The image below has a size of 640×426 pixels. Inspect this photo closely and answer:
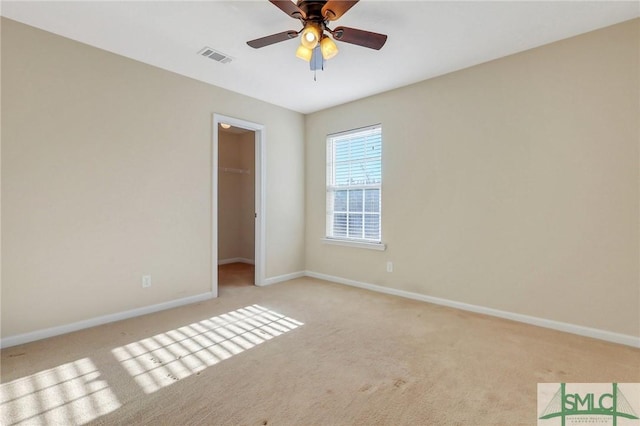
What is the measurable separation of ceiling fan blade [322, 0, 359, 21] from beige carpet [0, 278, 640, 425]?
243 centimetres

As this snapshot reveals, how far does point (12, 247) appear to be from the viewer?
8.05 feet

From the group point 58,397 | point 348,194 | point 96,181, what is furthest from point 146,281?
point 348,194

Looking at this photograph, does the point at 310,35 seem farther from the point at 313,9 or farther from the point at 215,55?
the point at 215,55

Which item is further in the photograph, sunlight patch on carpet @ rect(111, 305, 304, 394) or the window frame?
the window frame

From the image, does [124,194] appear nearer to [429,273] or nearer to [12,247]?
[12,247]

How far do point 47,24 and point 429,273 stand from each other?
4.44m

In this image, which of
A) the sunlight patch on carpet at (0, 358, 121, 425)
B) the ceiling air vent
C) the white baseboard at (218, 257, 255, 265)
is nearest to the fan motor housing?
the ceiling air vent

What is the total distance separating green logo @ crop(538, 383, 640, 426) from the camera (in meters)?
1.67

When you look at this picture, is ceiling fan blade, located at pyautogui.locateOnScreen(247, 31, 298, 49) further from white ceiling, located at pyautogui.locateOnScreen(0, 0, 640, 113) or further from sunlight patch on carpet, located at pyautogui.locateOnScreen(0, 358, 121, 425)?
sunlight patch on carpet, located at pyautogui.locateOnScreen(0, 358, 121, 425)

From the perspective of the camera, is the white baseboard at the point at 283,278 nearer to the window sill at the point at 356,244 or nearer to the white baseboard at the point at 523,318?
the window sill at the point at 356,244

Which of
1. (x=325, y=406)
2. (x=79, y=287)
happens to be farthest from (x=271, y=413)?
(x=79, y=287)

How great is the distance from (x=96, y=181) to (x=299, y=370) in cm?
257

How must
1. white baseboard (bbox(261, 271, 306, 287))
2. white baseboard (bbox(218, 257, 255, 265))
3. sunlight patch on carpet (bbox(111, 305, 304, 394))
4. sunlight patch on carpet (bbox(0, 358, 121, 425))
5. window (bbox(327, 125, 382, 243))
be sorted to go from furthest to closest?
white baseboard (bbox(218, 257, 255, 265)), white baseboard (bbox(261, 271, 306, 287)), window (bbox(327, 125, 382, 243)), sunlight patch on carpet (bbox(111, 305, 304, 394)), sunlight patch on carpet (bbox(0, 358, 121, 425))

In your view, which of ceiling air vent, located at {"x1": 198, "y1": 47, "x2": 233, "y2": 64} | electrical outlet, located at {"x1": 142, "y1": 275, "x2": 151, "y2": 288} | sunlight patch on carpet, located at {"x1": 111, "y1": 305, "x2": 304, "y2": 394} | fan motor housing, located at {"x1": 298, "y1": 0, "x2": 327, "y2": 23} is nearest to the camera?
fan motor housing, located at {"x1": 298, "y1": 0, "x2": 327, "y2": 23}
